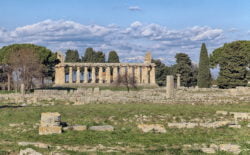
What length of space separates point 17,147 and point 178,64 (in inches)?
3060

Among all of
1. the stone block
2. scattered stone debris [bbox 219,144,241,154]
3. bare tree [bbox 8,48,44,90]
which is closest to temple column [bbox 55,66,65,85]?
bare tree [bbox 8,48,44,90]

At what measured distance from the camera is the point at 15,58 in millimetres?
57000

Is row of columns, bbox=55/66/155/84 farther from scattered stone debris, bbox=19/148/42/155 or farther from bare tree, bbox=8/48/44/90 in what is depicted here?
scattered stone debris, bbox=19/148/42/155

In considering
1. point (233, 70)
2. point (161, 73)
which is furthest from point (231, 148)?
point (161, 73)

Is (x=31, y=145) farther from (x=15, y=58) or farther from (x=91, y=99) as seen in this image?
(x=15, y=58)

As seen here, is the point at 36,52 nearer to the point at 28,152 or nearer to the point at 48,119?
the point at 48,119

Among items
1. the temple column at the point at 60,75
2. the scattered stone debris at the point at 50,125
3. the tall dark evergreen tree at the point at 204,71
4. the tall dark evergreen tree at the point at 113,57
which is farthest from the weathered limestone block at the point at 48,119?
the tall dark evergreen tree at the point at 113,57

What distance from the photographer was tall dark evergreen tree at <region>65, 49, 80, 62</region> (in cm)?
11519

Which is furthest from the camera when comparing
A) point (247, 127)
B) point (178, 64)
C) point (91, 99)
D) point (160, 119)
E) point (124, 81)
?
point (178, 64)

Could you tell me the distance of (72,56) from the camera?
115 m

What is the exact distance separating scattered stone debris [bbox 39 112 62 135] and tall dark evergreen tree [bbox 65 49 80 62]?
329 feet

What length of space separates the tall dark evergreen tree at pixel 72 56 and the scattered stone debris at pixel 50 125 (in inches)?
3954

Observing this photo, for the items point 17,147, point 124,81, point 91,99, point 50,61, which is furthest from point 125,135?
point 50,61

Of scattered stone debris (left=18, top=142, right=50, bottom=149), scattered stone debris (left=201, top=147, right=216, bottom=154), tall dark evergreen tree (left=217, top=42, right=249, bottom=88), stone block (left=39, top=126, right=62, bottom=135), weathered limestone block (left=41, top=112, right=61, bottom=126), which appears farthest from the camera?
tall dark evergreen tree (left=217, top=42, right=249, bottom=88)
